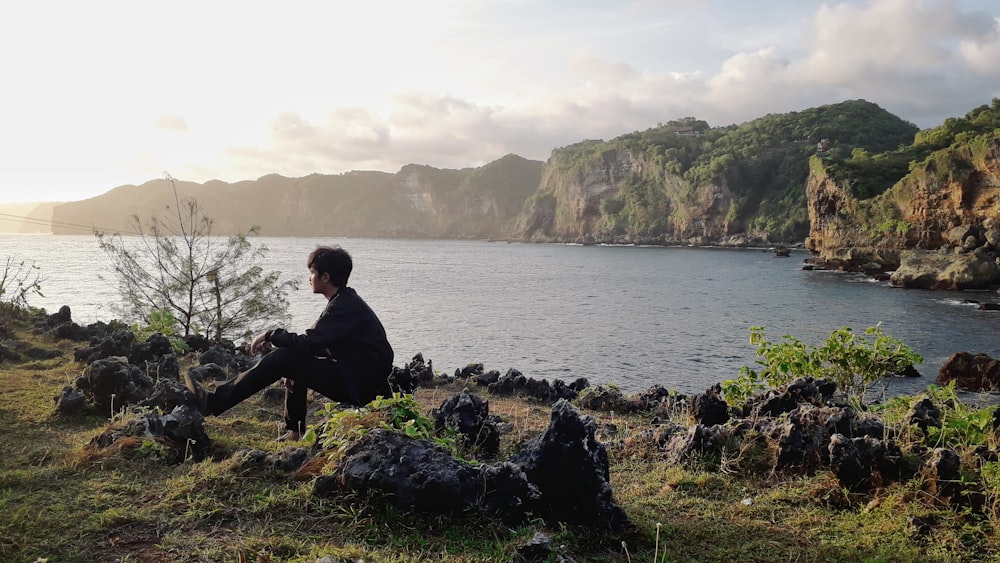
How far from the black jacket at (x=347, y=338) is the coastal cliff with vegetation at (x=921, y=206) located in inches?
2350

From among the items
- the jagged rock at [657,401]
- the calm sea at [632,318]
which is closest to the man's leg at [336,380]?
the jagged rock at [657,401]

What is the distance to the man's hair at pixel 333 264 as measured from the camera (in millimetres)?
5910

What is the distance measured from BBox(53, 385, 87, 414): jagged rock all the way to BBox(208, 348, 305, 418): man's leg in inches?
131

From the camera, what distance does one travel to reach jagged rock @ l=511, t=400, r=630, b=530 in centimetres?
446

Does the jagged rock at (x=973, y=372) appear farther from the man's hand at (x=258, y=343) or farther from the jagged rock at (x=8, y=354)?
the jagged rock at (x=8, y=354)

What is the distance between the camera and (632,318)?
40188 mm

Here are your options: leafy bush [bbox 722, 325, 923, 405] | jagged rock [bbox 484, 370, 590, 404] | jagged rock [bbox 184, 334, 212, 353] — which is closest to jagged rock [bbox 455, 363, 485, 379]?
jagged rock [bbox 484, 370, 590, 404]

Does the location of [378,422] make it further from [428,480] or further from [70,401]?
[70,401]

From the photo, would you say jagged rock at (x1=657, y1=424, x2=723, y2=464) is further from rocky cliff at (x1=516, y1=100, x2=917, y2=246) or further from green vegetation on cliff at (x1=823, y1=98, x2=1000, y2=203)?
rocky cliff at (x1=516, y1=100, x2=917, y2=246)

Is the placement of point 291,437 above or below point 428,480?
below

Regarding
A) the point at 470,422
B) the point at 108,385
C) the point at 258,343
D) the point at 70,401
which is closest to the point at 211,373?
the point at 108,385

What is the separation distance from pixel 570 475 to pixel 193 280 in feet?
58.2

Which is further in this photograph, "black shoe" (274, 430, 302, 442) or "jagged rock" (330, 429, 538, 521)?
"black shoe" (274, 430, 302, 442)

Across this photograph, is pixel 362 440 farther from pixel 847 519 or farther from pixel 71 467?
pixel 847 519
